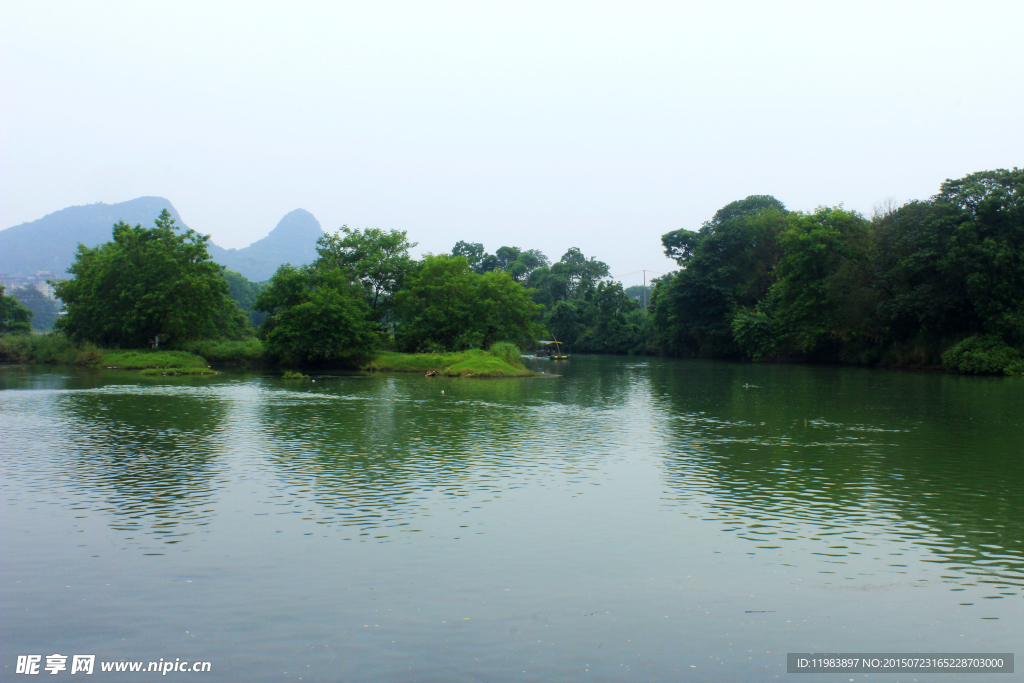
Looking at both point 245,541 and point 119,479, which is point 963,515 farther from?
point 119,479

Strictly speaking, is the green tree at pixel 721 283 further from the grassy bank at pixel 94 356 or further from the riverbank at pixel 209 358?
the grassy bank at pixel 94 356

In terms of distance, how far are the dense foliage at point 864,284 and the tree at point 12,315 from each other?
6005 centimetres

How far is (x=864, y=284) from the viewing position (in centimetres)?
5478

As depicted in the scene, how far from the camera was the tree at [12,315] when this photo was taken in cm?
6538

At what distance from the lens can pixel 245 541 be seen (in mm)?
8859

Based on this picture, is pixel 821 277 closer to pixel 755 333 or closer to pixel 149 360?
pixel 755 333

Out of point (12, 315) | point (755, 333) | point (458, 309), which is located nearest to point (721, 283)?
point (755, 333)

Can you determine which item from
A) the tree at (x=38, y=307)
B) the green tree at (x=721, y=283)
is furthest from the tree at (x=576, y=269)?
the tree at (x=38, y=307)

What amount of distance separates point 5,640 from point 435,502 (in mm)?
Answer: 5617

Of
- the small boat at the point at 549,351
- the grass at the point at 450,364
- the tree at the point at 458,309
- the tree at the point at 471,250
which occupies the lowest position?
the grass at the point at 450,364

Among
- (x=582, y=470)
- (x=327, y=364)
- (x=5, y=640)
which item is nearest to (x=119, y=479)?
(x=5, y=640)

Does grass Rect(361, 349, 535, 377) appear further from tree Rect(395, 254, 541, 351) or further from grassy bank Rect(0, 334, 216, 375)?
grassy bank Rect(0, 334, 216, 375)

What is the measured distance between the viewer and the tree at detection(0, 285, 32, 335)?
65375mm

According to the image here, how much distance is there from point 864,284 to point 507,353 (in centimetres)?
2814
